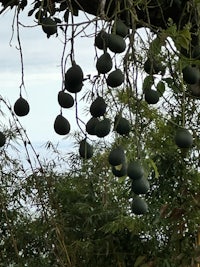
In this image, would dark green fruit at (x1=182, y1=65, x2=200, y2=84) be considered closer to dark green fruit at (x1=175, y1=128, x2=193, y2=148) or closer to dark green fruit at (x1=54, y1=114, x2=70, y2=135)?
dark green fruit at (x1=175, y1=128, x2=193, y2=148)

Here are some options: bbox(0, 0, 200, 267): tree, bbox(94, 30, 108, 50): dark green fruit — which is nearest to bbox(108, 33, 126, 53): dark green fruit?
bbox(94, 30, 108, 50): dark green fruit

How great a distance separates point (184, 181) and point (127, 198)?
223 mm

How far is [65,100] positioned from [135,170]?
5.2 inches

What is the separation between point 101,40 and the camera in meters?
0.97

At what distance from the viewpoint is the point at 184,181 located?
2.54 meters

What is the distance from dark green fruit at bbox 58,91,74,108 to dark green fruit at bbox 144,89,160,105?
0.40ft

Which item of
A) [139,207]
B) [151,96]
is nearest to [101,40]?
[151,96]

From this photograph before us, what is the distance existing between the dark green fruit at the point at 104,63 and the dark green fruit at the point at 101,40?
1cm

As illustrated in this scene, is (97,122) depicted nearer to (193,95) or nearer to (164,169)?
(193,95)

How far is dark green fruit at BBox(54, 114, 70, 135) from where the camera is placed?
3.39 ft

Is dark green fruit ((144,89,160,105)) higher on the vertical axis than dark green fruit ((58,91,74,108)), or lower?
higher

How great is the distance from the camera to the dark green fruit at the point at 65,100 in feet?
3.26

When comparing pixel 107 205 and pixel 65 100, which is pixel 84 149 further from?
pixel 107 205

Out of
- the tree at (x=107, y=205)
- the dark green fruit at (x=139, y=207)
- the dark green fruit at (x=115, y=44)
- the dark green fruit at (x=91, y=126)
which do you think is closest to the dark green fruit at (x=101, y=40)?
the dark green fruit at (x=115, y=44)
